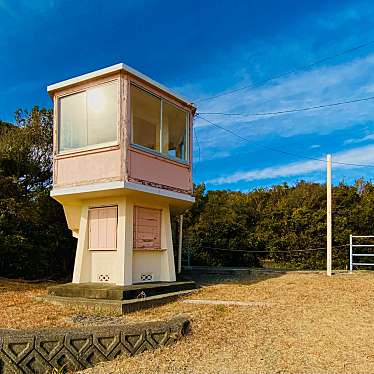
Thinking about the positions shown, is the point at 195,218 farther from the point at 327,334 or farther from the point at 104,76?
the point at 327,334

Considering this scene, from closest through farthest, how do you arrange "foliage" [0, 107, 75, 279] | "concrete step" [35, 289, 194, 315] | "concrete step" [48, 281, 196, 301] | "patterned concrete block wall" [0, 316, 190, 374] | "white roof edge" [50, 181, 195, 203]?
"patterned concrete block wall" [0, 316, 190, 374] < "concrete step" [35, 289, 194, 315] < "concrete step" [48, 281, 196, 301] < "white roof edge" [50, 181, 195, 203] < "foliage" [0, 107, 75, 279]

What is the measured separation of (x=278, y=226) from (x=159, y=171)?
8439 millimetres

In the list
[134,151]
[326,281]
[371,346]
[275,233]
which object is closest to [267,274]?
[326,281]

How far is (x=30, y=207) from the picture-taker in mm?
10555

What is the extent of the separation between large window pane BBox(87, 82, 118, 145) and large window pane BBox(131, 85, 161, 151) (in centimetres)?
47

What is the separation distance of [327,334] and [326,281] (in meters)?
5.01

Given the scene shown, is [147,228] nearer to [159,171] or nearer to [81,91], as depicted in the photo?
[159,171]

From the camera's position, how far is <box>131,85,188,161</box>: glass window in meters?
8.84

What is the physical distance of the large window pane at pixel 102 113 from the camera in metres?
7.90

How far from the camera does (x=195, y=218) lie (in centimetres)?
1720

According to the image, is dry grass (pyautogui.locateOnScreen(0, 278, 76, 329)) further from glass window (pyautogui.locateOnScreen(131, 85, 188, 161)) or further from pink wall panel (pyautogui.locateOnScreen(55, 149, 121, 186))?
glass window (pyautogui.locateOnScreen(131, 85, 188, 161))

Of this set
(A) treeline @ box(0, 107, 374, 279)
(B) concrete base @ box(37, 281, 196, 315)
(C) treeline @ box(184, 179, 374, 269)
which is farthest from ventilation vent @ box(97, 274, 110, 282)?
(C) treeline @ box(184, 179, 374, 269)

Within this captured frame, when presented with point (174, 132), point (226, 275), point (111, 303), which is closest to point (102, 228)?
point (111, 303)

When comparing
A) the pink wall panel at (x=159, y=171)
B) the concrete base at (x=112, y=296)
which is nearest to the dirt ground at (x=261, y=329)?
the concrete base at (x=112, y=296)
